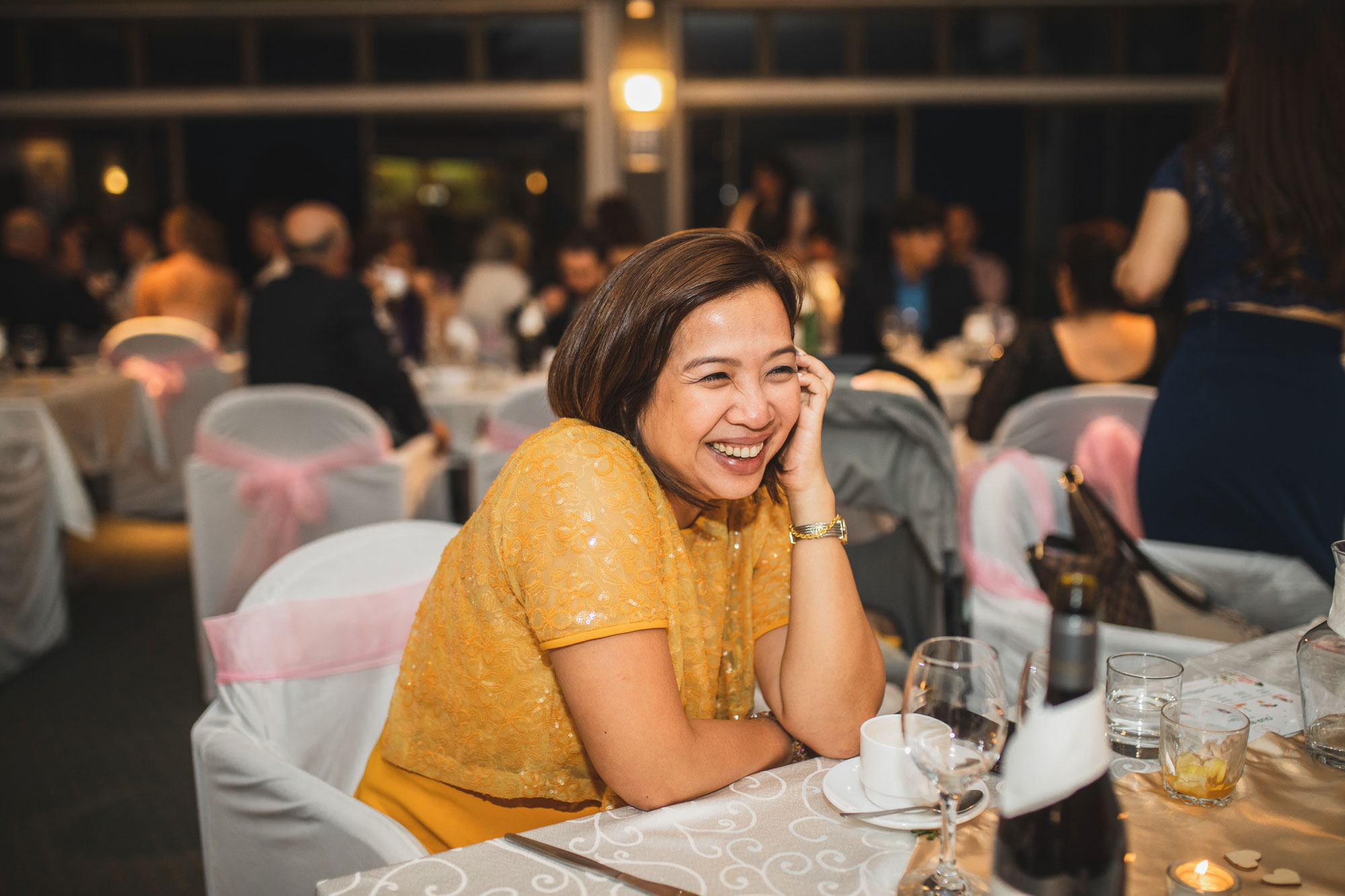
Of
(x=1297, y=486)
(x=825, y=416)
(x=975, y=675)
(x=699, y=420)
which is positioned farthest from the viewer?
(x=825, y=416)

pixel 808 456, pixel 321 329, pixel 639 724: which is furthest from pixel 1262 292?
pixel 321 329

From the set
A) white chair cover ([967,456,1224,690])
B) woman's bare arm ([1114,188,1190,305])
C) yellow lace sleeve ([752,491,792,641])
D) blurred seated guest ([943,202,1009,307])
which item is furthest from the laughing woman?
blurred seated guest ([943,202,1009,307])

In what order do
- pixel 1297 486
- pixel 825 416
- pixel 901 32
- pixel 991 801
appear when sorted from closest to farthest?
pixel 991 801, pixel 1297 486, pixel 825 416, pixel 901 32

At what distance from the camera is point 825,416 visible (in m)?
2.19

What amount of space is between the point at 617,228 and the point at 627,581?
4167 mm

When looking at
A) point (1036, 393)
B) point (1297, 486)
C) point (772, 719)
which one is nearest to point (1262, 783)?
point (772, 719)

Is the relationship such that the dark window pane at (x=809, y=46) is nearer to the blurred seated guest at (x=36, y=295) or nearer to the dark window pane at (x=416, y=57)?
the dark window pane at (x=416, y=57)

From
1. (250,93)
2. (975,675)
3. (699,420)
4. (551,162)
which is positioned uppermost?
(250,93)

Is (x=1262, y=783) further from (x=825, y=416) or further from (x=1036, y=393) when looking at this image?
(x=1036, y=393)

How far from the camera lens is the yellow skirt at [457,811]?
1.25 m

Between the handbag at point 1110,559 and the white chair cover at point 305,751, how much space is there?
1.15 metres

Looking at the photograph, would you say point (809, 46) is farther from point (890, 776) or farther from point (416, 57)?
point (890, 776)

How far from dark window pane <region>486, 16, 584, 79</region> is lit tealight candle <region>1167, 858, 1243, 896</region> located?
7.91m

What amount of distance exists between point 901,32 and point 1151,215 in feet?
21.6
